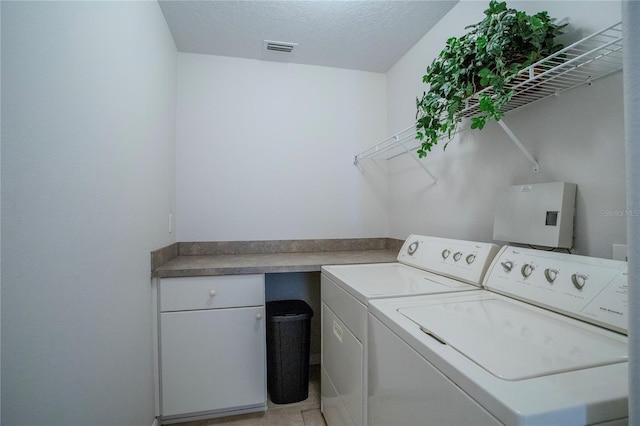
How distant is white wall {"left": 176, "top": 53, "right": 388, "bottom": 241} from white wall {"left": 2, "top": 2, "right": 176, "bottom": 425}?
2.21 ft

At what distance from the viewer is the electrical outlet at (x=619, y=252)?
82cm

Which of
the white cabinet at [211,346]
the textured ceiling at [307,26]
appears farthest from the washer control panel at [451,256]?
the textured ceiling at [307,26]

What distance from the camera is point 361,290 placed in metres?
1.09

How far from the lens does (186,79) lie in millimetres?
2027

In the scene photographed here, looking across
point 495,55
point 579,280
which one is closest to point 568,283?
point 579,280

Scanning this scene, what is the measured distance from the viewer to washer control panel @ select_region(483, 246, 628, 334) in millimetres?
719

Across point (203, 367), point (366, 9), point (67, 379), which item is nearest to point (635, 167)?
point (67, 379)

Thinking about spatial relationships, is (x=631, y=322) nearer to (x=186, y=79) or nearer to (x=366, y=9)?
(x=366, y=9)

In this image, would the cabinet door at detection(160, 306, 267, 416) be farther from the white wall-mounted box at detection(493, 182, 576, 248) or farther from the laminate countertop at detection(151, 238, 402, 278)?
the white wall-mounted box at detection(493, 182, 576, 248)

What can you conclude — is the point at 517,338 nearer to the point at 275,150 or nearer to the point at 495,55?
the point at 495,55

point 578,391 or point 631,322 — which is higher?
point 631,322

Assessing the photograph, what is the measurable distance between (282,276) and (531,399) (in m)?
1.85

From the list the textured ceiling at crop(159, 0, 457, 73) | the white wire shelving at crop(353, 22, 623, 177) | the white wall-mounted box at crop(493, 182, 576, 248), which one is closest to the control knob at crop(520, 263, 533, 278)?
the white wall-mounted box at crop(493, 182, 576, 248)

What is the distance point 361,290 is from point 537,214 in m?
0.76
